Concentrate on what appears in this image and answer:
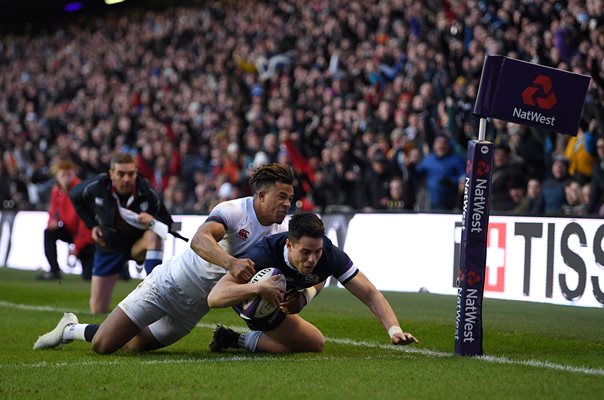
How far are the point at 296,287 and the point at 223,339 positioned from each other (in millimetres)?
1223

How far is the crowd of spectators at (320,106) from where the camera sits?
16297 millimetres

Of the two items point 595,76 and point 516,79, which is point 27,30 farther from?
point 516,79

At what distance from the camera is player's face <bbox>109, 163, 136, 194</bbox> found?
12.2 metres

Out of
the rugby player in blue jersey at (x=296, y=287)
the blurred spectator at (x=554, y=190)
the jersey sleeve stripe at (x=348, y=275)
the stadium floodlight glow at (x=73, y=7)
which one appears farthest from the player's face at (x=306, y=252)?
the stadium floodlight glow at (x=73, y=7)

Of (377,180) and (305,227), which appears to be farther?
(377,180)

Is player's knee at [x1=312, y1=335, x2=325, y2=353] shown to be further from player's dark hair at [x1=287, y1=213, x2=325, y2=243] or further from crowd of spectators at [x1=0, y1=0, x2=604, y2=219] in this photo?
crowd of spectators at [x1=0, y1=0, x2=604, y2=219]

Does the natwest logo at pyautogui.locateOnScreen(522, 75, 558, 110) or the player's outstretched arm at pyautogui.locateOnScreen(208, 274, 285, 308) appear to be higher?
the natwest logo at pyautogui.locateOnScreen(522, 75, 558, 110)

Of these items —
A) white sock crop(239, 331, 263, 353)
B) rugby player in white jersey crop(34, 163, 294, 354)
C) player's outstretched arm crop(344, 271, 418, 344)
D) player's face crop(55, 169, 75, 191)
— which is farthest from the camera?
player's face crop(55, 169, 75, 191)

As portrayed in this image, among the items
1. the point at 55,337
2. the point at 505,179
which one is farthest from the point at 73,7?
the point at 55,337

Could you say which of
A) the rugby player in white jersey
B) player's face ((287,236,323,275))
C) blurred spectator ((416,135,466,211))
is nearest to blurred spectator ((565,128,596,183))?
blurred spectator ((416,135,466,211))

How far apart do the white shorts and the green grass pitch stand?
31 centimetres

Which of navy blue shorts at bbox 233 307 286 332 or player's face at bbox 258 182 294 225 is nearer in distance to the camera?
player's face at bbox 258 182 294 225

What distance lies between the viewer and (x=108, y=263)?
12758mm

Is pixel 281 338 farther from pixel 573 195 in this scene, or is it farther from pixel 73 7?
pixel 73 7
